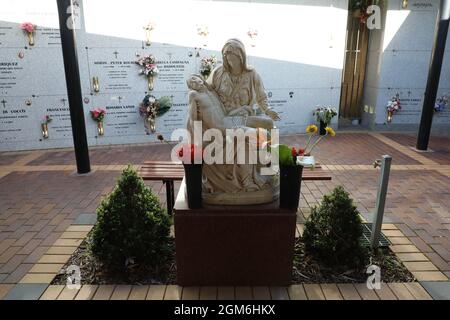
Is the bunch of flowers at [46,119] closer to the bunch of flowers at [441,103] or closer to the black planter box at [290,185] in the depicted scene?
the black planter box at [290,185]

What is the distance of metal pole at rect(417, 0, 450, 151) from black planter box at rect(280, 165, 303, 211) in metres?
5.02

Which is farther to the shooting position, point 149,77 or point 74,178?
point 149,77

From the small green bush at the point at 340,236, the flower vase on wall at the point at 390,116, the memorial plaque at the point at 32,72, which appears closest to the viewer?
the small green bush at the point at 340,236

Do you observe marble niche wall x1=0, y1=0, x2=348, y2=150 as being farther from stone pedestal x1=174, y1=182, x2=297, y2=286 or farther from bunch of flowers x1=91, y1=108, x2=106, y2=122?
stone pedestal x1=174, y1=182, x2=297, y2=286

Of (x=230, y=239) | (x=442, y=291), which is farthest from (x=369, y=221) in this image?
(x=230, y=239)

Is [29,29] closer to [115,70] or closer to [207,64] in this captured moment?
[115,70]

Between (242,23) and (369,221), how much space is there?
5.10m

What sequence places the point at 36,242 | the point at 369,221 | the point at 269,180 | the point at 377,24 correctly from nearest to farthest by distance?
the point at 269,180, the point at 36,242, the point at 369,221, the point at 377,24

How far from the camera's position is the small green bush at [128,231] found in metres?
2.97

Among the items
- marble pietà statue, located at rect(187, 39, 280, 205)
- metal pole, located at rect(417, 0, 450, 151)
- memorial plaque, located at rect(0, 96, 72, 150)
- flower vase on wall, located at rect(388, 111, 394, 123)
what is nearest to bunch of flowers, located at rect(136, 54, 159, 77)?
memorial plaque, located at rect(0, 96, 72, 150)

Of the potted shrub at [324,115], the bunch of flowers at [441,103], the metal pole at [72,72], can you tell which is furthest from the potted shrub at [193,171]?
the bunch of flowers at [441,103]

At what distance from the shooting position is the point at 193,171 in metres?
2.71

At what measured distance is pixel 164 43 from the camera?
7230mm
